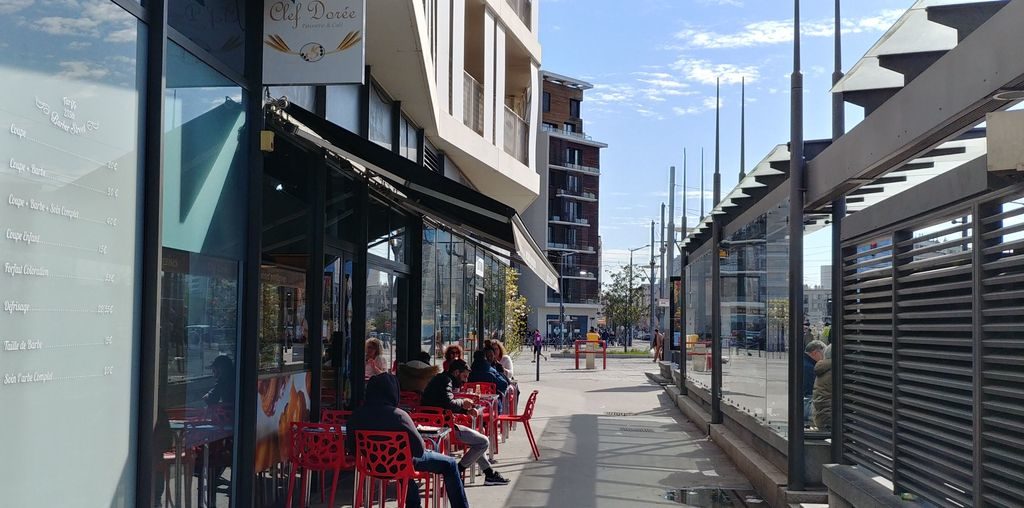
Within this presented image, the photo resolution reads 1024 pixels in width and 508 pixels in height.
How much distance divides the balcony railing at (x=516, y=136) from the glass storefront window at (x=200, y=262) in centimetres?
1487

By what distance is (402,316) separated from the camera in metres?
15.7

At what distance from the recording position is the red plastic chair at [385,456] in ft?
25.3

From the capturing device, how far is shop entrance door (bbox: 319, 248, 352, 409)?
10.4 metres

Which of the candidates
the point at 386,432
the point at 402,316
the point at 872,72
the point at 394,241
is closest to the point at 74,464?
the point at 386,432

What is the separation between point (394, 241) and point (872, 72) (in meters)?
8.90

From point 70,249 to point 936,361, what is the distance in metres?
4.68

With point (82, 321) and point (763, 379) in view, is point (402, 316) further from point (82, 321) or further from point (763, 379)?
point (82, 321)

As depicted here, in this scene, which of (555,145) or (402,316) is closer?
(402,316)

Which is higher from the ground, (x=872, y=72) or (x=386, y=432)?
(x=872, y=72)

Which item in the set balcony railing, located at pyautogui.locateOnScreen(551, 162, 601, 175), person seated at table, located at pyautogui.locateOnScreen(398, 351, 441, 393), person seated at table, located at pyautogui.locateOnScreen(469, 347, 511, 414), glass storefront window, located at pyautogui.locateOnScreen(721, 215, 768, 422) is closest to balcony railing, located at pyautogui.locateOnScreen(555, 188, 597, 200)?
balcony railing, located at pyautogui.locateOnScreen(551, 162, 601, 175)

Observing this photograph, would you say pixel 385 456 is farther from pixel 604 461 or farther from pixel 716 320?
pixel 716 320

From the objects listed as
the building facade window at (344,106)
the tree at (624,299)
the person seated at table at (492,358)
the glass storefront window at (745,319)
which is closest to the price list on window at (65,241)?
the building facade window at (344,106)

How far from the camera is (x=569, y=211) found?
100312mm

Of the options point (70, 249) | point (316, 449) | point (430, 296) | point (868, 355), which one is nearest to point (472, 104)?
point (430, 296)
